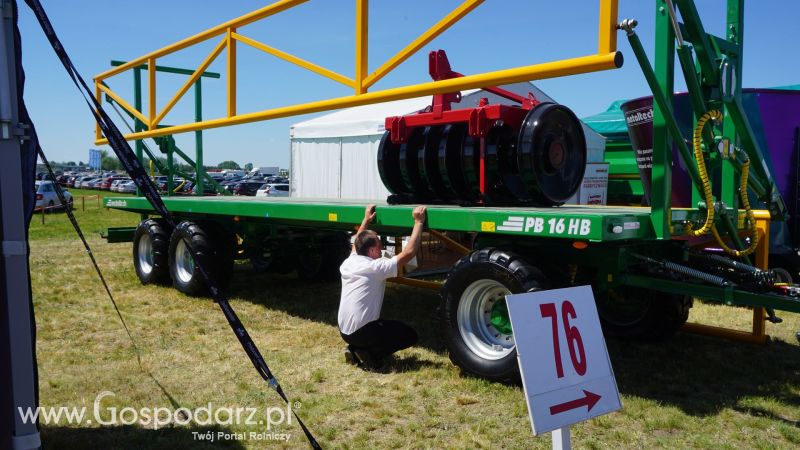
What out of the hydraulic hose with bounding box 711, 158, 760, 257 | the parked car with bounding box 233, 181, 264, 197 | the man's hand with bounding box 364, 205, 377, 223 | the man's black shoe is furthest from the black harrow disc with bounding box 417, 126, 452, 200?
the parked car with bounding box 233, 181, 264, 197

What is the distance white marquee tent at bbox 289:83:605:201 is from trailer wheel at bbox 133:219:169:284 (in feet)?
15.5

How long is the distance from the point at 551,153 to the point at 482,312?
133 cm

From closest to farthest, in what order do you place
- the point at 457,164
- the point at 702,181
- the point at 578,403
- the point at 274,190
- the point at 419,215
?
the point at 578,403 < the point at 702,181 < the point at 419,215 < the point at 457,164 < the point at 274,190

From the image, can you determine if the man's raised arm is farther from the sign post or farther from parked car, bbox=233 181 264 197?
parked car, bbox=233 181 264 197

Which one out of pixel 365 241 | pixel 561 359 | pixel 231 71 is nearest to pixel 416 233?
pixel 365 241

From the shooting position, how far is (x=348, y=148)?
13.9 metres

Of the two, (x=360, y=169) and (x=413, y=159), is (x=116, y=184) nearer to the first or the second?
(x=360, y=169)

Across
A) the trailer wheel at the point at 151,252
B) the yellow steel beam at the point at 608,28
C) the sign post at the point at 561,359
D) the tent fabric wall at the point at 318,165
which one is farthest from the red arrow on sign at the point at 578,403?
the tent fabric wall at the point at 318,165

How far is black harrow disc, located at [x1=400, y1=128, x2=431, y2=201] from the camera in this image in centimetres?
599

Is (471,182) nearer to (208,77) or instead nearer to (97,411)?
(97,411)

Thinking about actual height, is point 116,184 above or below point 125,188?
above

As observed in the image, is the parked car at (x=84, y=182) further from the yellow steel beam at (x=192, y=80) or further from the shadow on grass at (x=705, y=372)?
the shadow on grass at (x=705, y=372)

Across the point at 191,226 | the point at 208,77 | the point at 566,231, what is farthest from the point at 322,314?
the point at 208,77

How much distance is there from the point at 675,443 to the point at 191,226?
19.7 ft
